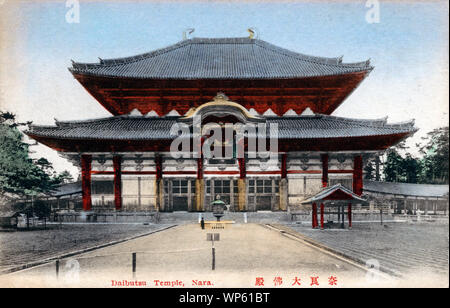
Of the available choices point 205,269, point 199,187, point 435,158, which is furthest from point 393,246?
point 199,187

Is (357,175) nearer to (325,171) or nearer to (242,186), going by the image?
(325,171)

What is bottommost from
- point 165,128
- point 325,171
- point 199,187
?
point 199,187

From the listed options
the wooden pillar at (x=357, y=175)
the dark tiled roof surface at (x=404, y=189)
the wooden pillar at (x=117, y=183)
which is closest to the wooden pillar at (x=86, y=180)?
the wooden pillar at (x=117, y=183)

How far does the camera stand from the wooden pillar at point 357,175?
1733cm

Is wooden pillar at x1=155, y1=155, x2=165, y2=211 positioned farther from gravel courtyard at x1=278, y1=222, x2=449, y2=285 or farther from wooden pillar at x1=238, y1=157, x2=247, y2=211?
gravel courtyard at x1=278, y1=222, x2=449, y2=285

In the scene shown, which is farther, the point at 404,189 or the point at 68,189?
the point at 404,189

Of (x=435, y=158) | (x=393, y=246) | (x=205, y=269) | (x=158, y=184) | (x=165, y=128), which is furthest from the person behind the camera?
(x=165, y=128)

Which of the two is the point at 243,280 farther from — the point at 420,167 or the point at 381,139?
the point at 420,167

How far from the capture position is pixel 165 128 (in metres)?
18.3

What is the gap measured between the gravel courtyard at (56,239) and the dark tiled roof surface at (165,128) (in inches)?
183

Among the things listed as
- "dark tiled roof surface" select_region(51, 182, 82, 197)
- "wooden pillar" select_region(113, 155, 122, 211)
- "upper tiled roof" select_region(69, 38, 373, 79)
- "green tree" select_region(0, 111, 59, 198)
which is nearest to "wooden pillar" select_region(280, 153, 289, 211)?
"upper tiled roof" select_region(69, 38, 373, 79)

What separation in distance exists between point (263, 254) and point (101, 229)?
27.1 ft

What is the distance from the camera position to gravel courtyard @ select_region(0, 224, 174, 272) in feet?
32.8

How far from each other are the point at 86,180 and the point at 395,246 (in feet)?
48.1
